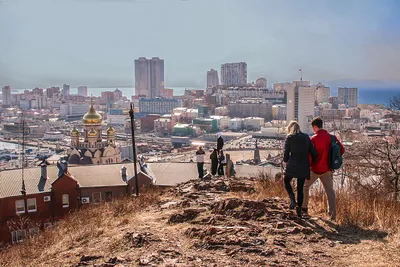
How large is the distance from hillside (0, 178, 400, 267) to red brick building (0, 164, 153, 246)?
261 inches

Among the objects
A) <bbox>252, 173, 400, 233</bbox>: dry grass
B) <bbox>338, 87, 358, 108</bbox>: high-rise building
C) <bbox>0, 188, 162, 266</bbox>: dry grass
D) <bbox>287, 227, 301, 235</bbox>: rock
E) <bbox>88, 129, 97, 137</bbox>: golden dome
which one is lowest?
<bbox>88, 129, 97, 137</bbox>: golden dome

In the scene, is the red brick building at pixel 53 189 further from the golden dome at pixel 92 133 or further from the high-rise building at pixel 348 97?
the high-rise building at pixel 348 97

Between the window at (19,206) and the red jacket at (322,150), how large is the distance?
963 cm

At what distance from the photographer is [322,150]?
12.2 feet

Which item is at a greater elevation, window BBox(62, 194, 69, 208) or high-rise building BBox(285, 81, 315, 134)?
high-rise building BBox(285, 81, 315, 134)

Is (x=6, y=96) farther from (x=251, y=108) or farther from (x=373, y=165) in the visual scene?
(x=373, y=165)

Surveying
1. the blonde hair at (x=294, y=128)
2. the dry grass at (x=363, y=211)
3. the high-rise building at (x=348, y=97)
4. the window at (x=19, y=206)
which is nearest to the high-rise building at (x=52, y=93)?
the high-rise building at (x=348, y=97)

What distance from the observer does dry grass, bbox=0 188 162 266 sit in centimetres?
387

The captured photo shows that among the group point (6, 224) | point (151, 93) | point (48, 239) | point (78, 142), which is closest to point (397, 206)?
point (48, 239)

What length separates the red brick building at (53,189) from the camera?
1116 centimetres

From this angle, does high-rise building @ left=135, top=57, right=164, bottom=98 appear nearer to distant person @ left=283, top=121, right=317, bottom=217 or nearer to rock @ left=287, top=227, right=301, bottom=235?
distant person @ left=283, top=121, right=317, bottom=217

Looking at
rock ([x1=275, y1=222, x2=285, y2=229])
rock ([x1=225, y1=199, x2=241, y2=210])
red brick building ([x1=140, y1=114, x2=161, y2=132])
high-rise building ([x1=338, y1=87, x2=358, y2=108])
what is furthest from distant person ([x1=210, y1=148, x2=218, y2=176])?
high-rise building ([x1=338, y1=87, x2=358, y2=108])

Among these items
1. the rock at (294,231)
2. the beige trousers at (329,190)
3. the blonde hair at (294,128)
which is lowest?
the rock at (294,231)

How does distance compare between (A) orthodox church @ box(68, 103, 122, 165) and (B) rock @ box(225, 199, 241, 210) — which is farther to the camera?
(A) orthodox church @ box(68, 103, 122, 165)
